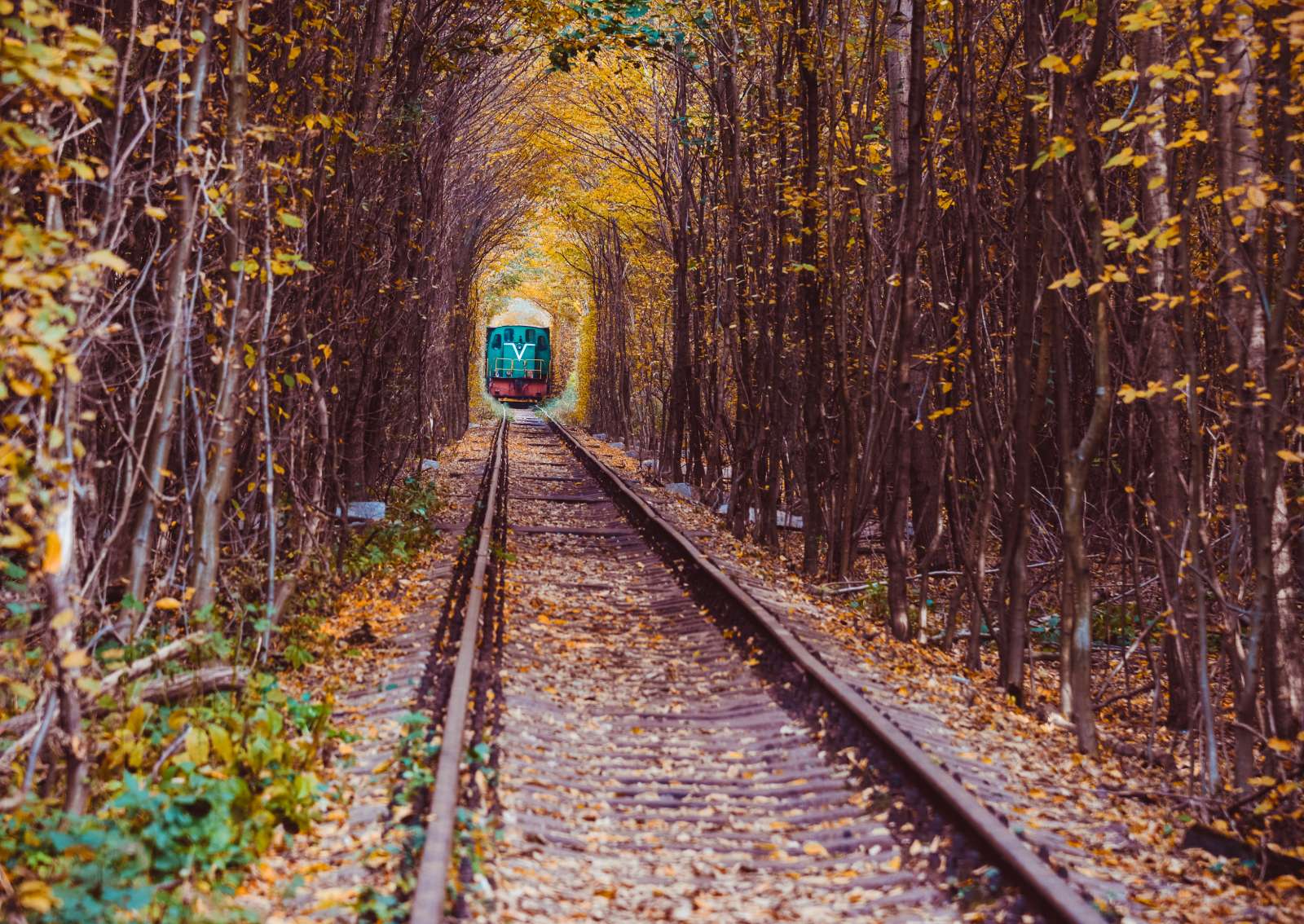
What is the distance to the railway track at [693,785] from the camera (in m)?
4.28

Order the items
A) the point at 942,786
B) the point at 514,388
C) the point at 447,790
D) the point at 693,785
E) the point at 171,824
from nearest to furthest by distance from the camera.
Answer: the point at 171,824 < the point at 447,790 < the point at 942,786 < the point at 693,785 < the point at 514,388

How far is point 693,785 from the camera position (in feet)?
18.6

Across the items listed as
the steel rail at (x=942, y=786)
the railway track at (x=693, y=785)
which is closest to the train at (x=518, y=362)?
the railway track at (x=693, y=785)

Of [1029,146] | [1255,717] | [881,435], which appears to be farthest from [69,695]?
[881,435]

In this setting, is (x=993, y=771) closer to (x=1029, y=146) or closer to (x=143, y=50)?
(x=1029, y=146)

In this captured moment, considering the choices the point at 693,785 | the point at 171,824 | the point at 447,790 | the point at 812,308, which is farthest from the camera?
the point at 812,308

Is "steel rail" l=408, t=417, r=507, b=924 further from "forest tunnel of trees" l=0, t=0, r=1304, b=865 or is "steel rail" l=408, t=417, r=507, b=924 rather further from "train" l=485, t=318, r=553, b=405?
"train" l=485, t=318, r=553, b=405

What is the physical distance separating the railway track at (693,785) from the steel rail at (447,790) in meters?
0.01

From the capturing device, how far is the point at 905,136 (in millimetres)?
10789

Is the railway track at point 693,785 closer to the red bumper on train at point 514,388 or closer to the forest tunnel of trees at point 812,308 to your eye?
the forest tunnel of trees at point 812,308

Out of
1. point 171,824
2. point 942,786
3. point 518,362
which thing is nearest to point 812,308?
point 942,786

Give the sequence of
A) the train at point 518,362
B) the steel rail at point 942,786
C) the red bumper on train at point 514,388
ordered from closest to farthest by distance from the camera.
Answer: the steel rail at point 942,786 → the train at point 518,362 → the red bumper on train at point 514,388

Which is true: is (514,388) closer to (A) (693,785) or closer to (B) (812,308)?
(B) (812,308)

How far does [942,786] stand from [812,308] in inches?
346
